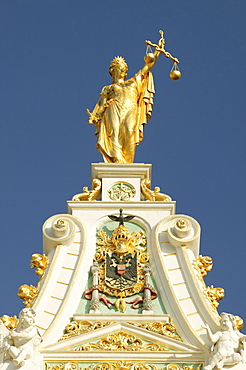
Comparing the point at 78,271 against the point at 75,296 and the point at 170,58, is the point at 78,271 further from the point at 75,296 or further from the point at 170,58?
the point at 170,58

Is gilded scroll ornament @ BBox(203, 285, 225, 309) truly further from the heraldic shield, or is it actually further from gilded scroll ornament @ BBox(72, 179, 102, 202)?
gilded scroll ornament @ BBox(72, 179, 102, 202)

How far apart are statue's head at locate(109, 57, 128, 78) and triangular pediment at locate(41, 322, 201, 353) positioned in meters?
6.96

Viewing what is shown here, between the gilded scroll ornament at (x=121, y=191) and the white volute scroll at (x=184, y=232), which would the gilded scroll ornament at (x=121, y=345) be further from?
the gilded scroll ornament at (x=121, y=191)

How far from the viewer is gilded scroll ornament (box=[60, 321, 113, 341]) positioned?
846 inches

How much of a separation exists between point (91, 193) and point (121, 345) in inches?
157

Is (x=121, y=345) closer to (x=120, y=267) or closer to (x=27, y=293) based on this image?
(x=120, y=267)

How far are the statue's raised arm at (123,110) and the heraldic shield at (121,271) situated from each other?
293 centimetres

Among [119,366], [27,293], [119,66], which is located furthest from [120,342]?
[119,66]

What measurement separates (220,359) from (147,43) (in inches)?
312

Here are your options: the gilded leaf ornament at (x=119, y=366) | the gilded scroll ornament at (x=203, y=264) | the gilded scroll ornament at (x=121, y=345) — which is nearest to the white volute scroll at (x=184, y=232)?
the gilded scroll ornament at (x=203, y=264)

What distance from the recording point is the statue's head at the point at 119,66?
88.0ft

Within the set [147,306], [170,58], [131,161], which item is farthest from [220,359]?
[170,58]

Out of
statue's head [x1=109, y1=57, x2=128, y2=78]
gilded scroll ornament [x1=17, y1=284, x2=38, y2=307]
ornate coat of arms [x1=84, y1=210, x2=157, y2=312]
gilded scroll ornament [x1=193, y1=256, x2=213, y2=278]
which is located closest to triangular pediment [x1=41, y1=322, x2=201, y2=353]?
ornate coat of arms [x1=84, y1=210, x2=157, y2=312]

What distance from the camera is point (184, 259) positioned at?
22844mm
